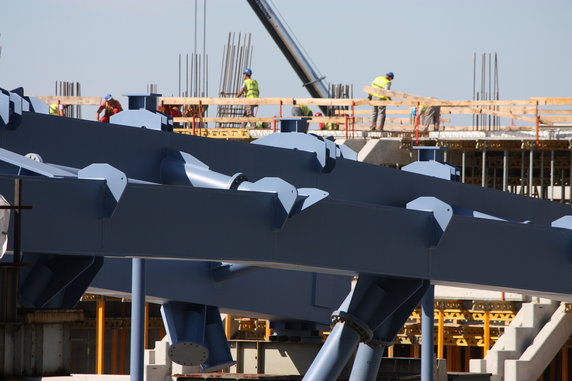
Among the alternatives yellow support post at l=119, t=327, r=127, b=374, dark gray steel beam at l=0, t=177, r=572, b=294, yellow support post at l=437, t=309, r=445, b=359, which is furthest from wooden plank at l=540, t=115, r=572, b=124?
dark gray steel beam at l=0, t=177, r=572, b=294

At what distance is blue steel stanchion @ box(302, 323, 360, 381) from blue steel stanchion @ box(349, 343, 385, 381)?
24 cm

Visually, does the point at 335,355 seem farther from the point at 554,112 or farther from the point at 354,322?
the point at 554,112

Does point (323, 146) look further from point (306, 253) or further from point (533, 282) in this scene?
point (306, 253)

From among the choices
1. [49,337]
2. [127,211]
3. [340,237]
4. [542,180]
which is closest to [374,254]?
[340,237]

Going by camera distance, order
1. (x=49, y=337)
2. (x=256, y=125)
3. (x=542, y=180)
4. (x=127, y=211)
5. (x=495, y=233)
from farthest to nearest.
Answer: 1. (x=256, y=125)
2. (x=542, y=180)
3. (x=495, y=233)
4. (x=127, y=211)
5. (x=49, y=337)

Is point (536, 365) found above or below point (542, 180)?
below

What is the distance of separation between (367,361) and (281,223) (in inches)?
103

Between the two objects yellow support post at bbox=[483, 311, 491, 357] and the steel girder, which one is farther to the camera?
yellow support post at bbox=[483, 311, 491, 357]

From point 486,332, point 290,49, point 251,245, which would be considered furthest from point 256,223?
point 290,49

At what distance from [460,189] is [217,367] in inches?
151

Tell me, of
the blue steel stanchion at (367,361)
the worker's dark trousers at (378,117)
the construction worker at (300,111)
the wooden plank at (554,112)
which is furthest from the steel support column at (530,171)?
the blue steel stanchion at (367,361)

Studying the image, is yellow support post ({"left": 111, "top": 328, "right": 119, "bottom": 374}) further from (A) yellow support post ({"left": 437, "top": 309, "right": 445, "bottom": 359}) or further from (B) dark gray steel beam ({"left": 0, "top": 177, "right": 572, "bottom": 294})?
(B) dark gray steel beam ({"left": 0, "top": 177, "right": 572, "bottom": 294})

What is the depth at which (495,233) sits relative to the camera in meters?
11.7

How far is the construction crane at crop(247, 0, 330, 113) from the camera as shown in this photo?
44062 mm
